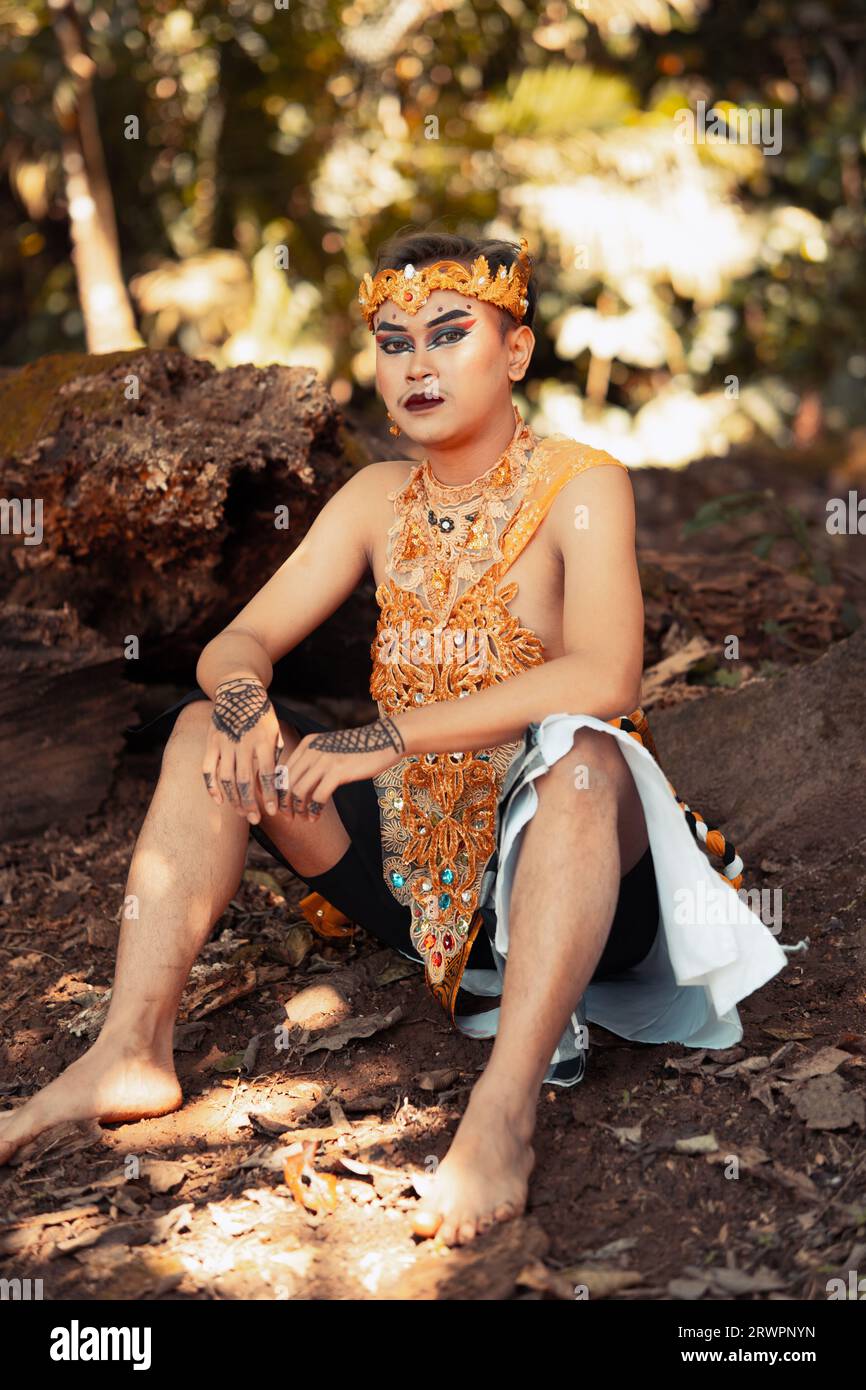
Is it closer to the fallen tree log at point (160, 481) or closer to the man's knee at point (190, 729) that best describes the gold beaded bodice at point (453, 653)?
the man's knee at point (190, 729)

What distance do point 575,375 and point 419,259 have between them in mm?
6690

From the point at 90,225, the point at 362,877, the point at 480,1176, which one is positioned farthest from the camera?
the point at 90,225

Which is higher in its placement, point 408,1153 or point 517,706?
point 517,706

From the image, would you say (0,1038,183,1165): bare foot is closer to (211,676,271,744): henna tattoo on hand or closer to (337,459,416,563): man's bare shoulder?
(211,676,271,744): henna tattoo on hand

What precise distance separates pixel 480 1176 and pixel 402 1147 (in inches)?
12.5

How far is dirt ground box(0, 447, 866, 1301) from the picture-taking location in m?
1.97

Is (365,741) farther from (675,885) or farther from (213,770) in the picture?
(675,885)

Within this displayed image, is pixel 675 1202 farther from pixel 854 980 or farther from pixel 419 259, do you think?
pixel 419 259

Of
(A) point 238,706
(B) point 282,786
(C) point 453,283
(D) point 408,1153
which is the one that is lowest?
(D) point 408,1153

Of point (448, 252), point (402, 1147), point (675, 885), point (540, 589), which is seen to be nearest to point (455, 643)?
point (540, 589)

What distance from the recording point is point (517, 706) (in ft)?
7.50

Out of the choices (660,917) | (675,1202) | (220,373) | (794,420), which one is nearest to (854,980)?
(660,917)

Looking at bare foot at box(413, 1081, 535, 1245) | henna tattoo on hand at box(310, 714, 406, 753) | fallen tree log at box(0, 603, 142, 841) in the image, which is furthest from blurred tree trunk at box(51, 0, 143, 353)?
bare foot at box(413, 1081, 535, 1245)

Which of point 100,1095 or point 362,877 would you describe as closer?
point 100,1095
